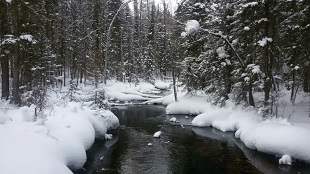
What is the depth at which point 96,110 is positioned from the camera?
20531 millimetres

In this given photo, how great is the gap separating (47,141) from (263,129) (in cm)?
1119

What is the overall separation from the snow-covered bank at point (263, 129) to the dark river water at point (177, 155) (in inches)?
17.9

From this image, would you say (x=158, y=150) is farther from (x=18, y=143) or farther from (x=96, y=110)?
(x=18, y=143)

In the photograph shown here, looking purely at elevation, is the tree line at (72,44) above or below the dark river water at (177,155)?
above

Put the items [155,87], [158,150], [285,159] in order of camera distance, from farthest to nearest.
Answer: [155,87] < [158,150] < [285,159]

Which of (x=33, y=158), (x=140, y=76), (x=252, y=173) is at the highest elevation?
(x=140, y=76)

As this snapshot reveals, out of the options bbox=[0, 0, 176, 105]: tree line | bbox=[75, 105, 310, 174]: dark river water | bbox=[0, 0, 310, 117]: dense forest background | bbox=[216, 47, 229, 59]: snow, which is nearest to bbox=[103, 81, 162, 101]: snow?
bbox=[0, 0, 176, 105]: tree line

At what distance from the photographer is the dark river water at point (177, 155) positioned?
13.7 m

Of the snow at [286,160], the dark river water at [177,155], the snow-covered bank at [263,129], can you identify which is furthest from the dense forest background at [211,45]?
the snow at [286,160]

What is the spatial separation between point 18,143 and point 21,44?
33.5 ft

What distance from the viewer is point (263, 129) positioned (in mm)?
16641

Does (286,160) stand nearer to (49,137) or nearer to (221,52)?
(49,137)

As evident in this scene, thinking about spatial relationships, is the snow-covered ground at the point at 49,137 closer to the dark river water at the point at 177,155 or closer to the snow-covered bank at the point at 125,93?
the dark river water at the point at 177,155

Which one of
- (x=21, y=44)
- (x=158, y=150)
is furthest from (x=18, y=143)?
(x=21, y=44)
